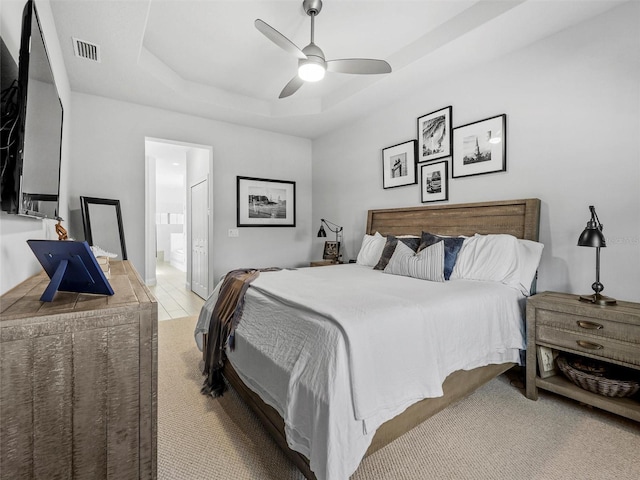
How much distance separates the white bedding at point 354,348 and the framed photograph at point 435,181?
4.55ft

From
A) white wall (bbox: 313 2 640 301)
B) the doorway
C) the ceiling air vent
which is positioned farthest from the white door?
white wall (bbox: 313 2 640 301)

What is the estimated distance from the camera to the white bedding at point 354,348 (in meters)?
1.25

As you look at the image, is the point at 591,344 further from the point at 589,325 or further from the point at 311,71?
the point at 311,71

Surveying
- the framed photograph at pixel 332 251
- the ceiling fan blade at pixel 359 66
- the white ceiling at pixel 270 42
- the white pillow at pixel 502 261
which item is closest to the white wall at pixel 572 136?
the white ceiling at pixel 270 42

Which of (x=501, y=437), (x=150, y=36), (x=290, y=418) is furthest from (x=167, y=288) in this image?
(x=501, y=437)

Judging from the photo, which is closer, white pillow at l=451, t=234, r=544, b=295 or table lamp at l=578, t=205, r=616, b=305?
table lamp at l=578, t=205, r=616, b=305

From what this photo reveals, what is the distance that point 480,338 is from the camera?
1940 millimetres

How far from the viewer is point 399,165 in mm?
3754

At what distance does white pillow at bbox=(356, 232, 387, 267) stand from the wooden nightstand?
5.15 ft

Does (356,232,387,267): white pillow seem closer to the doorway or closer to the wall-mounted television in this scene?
the doorway

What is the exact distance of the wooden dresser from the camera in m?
0.79

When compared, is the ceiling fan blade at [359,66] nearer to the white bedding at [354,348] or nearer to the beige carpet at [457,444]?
the white bedding at [354,348]

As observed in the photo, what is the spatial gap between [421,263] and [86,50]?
137 inches

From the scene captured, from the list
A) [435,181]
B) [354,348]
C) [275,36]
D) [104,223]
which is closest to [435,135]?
[435,181]
